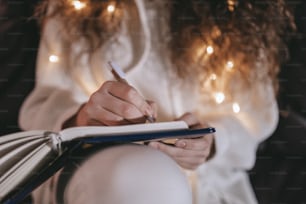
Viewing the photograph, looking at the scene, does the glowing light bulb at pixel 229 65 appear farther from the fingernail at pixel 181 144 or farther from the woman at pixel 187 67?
the fingernail at pixel 181 144

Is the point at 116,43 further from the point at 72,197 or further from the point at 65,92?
the point at 72,197

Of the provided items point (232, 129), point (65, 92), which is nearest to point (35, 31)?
point (65, 92)

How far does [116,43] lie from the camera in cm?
78

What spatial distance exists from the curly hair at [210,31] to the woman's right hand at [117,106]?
0.21 meters

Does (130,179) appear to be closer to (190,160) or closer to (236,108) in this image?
(190,160)

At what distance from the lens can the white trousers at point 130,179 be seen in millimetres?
448

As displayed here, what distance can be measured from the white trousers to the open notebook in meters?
0.02

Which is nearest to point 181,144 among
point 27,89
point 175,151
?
point 175,151

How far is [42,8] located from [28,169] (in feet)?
1.38

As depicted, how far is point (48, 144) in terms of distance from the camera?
18.7 inches

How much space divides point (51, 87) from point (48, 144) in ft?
1.02

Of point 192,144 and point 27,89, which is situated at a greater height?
point 27,89

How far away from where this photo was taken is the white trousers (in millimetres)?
448

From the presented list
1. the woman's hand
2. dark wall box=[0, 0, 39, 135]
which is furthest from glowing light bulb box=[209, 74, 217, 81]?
dark wall box=[0, 0, 39, 135]
